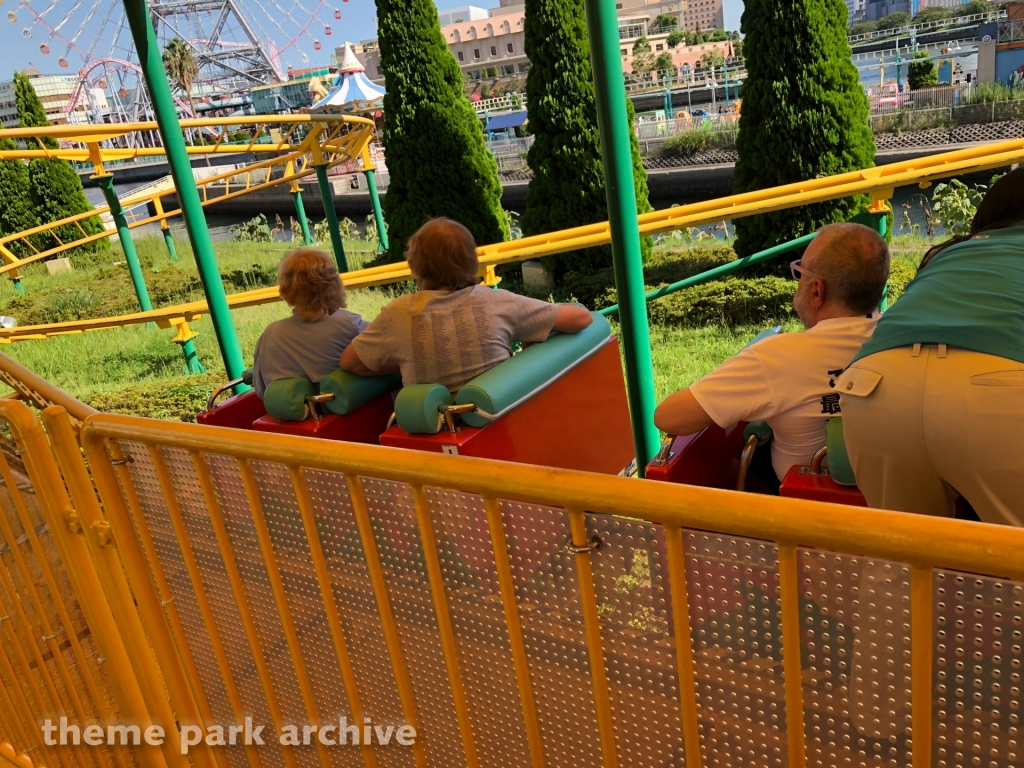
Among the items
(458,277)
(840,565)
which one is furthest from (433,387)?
(840,565)

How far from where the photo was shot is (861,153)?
7.35 m

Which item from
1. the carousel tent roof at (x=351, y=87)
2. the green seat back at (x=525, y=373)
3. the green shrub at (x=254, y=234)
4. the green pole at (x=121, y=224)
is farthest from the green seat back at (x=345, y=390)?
the carousel tent roof at (x=351, y=87)

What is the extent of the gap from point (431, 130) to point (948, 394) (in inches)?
386

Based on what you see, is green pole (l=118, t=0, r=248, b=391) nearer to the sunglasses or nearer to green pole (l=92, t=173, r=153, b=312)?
the sunglasses

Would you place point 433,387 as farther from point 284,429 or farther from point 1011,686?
point 1011,686

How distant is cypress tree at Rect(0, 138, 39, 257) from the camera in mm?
16406

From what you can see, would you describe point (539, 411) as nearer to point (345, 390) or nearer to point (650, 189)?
point (345, 390)

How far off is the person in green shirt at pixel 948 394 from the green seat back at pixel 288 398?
5.94ft

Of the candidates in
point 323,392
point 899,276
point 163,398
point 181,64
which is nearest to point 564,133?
point 899,276

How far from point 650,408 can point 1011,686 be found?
2.03 meters

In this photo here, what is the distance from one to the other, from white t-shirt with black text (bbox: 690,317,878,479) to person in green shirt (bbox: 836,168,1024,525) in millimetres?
271

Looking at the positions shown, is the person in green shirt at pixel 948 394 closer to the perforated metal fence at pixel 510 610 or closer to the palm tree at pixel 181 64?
the perforated metal fence at pixel 510 610

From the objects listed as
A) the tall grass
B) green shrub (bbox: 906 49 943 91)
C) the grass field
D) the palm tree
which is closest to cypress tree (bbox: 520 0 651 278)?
the grass field

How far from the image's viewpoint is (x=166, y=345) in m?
8.17
